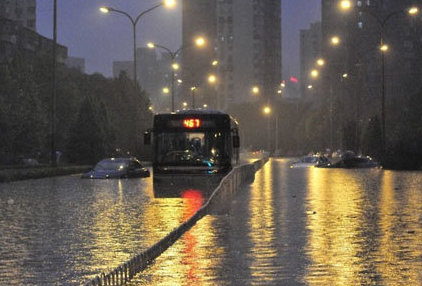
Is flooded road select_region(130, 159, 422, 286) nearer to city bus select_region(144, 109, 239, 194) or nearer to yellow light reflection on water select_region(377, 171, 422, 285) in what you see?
yellow light reflection on water select_region(377, 171, 422, 285)

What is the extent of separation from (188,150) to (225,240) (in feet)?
73.7

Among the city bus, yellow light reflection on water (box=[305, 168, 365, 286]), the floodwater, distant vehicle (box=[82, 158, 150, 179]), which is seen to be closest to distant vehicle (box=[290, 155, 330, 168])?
distant vehicle (box=[82, 158, 150, 179])

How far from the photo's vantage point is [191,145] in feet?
130

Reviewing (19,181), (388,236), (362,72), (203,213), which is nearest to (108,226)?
(203,213)

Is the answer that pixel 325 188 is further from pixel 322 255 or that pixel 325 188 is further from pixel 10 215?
pixel 322 255

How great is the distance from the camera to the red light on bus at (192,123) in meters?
39.8

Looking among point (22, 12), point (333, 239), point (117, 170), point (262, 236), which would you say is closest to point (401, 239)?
point (333, 239)

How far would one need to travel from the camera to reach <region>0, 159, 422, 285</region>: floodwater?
40.4 ft

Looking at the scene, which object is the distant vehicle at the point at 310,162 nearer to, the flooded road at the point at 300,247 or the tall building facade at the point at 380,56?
the flooded road at the point at 300,247

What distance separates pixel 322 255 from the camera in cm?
1461

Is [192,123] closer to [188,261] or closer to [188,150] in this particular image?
[188,150]

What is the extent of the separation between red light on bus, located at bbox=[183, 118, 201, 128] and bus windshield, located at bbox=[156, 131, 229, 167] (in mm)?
335

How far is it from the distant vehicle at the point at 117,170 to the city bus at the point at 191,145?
982cm

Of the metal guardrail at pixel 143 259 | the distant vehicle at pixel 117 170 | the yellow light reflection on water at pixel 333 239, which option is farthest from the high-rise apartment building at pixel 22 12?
the metal guardrail at pixel 143 259
